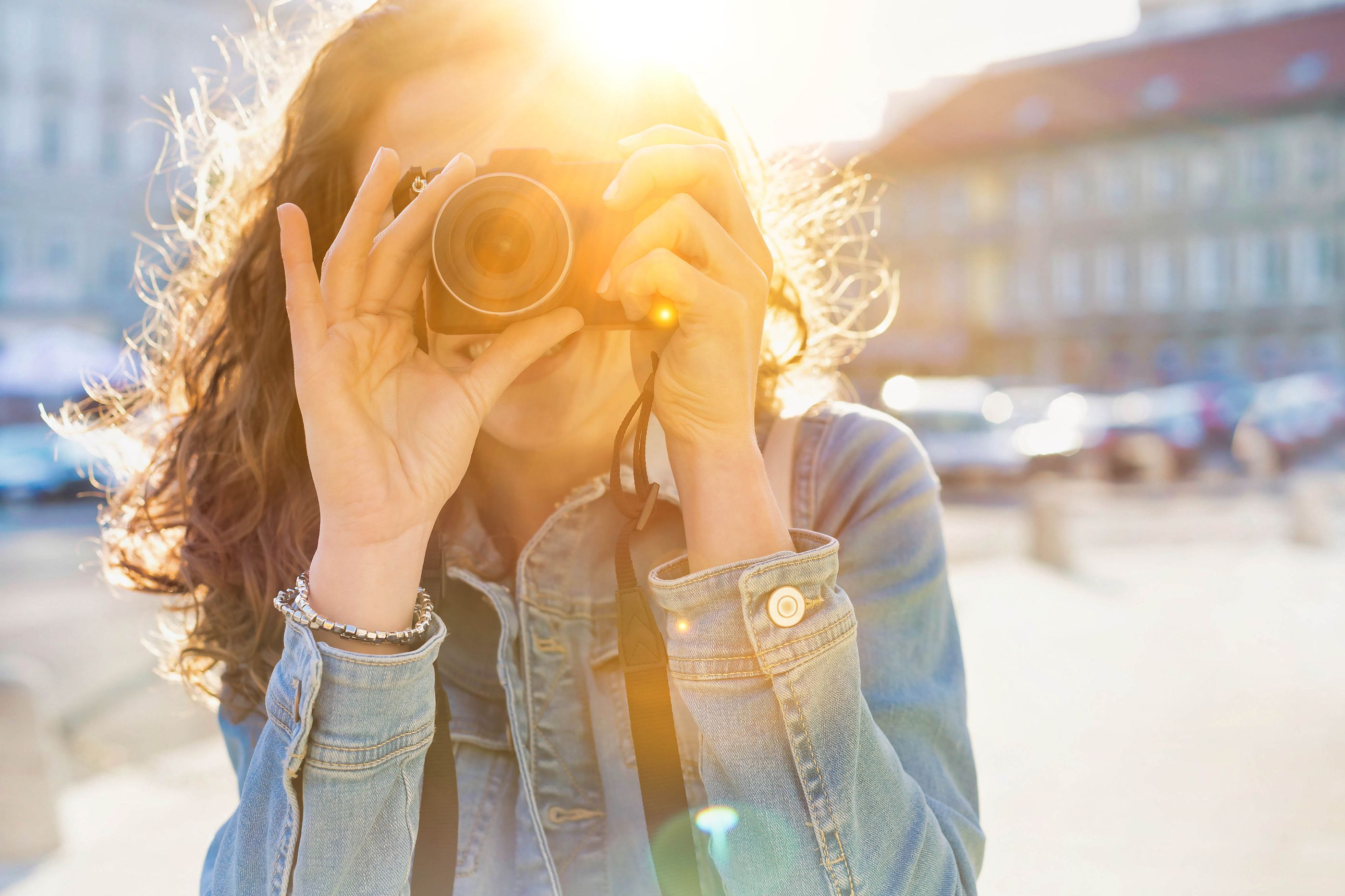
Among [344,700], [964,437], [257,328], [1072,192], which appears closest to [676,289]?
[344,700]

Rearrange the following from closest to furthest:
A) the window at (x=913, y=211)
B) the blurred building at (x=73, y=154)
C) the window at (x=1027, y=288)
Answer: the blurred building at (x=73, y=154) < the window at (x=1027, y=288) < the window at (x=913, y=211)

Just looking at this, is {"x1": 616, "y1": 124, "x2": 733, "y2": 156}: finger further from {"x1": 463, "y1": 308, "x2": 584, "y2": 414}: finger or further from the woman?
{"x1": 463, "y1": 308, "x2": 584, "y2": 414}: finger

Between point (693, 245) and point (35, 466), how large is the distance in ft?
57.4

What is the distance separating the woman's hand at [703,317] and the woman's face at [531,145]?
17 cm

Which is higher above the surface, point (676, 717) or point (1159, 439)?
point (676, 717)

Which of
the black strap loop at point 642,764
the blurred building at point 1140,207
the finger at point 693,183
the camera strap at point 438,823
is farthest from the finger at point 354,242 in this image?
the blurred building at point 1140,207

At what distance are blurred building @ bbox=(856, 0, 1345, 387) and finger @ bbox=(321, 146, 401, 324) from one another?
31635mm

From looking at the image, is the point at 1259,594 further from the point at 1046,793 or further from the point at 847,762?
the point at 847,762

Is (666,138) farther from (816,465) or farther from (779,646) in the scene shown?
(779,646)

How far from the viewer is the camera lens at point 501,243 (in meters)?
1.29

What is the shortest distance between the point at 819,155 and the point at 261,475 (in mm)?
1325

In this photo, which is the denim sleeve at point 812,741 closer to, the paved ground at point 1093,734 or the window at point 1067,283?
the paved ground at point 1093,734

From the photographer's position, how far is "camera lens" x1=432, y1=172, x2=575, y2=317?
1279mm

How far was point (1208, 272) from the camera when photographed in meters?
35.2
